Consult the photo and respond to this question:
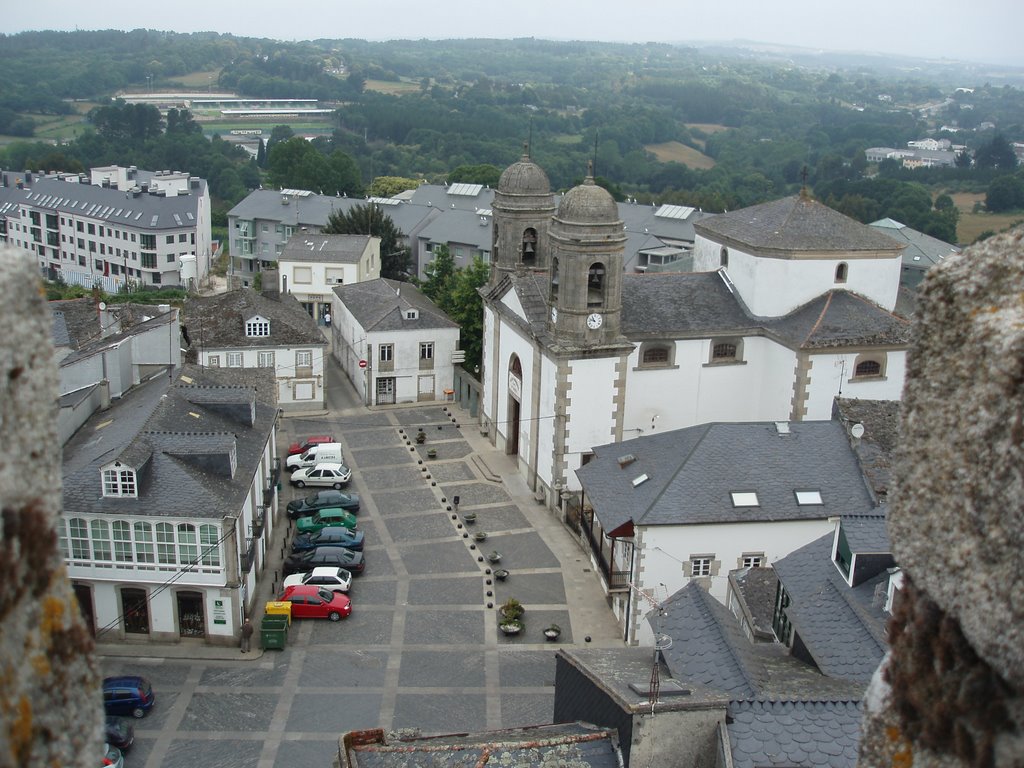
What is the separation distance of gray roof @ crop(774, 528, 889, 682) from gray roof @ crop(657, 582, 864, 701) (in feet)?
1.91

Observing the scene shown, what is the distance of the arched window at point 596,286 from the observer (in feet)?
143

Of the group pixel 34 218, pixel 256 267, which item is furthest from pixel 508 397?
pixel 34 218

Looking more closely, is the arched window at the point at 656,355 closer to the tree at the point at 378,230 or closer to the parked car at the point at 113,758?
the parked car at the point at 113,758

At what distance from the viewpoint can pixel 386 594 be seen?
38.0m

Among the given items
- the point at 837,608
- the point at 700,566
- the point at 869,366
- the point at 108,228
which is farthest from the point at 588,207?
the point at 108,228

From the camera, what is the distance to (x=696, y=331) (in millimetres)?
46031

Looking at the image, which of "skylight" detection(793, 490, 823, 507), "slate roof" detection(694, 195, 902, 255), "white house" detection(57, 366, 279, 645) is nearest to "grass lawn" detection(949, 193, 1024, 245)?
"slate roof" detection(694, 195, 902, 255)

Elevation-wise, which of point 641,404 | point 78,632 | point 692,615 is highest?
point 78,632

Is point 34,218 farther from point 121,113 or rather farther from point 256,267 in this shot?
point 121,113

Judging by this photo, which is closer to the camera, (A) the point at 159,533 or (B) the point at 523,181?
(A) the point at 159,533

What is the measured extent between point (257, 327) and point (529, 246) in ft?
51.3

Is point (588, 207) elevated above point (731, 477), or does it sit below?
above

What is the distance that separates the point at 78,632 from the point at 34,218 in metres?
111

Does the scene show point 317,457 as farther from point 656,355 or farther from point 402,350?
point 656,355
